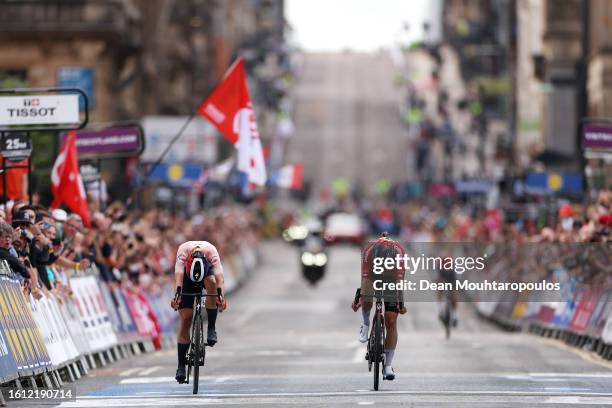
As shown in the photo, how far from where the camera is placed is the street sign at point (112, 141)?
29859 millimetres

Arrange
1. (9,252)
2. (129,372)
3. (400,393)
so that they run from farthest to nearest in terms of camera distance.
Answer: (129,372), (9,252), (400,393)

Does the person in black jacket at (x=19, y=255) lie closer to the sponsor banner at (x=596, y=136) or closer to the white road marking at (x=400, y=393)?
the white road marking at (x=400, y=393)

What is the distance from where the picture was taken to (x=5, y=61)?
52188 mm

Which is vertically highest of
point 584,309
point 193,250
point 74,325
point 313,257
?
point 193,250

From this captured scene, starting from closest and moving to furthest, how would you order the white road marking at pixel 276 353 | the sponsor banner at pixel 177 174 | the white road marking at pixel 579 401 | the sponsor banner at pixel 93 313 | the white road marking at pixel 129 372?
the white road marking at pixel 579 401 → the white road marking at pixel 129 372 → the sponsor banner at pixel 93 313 → the white road marking at pixel 276 353 → the sponsor banner at pixel 177 174

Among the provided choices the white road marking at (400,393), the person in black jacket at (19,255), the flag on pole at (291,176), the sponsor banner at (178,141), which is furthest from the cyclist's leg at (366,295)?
the sponsor banner at (178,141)

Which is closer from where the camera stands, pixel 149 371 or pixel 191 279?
pixel 191 279

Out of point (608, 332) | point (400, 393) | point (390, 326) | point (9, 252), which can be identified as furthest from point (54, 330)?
point (608, 332)

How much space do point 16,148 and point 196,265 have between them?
5.31 m

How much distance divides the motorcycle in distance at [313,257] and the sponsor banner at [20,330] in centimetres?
3688

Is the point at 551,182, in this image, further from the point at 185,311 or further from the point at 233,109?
the point at 185,311

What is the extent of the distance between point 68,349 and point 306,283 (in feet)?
120

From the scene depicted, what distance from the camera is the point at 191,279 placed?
19172mm

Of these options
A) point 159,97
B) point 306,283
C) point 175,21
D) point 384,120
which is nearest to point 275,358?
point 306,283
